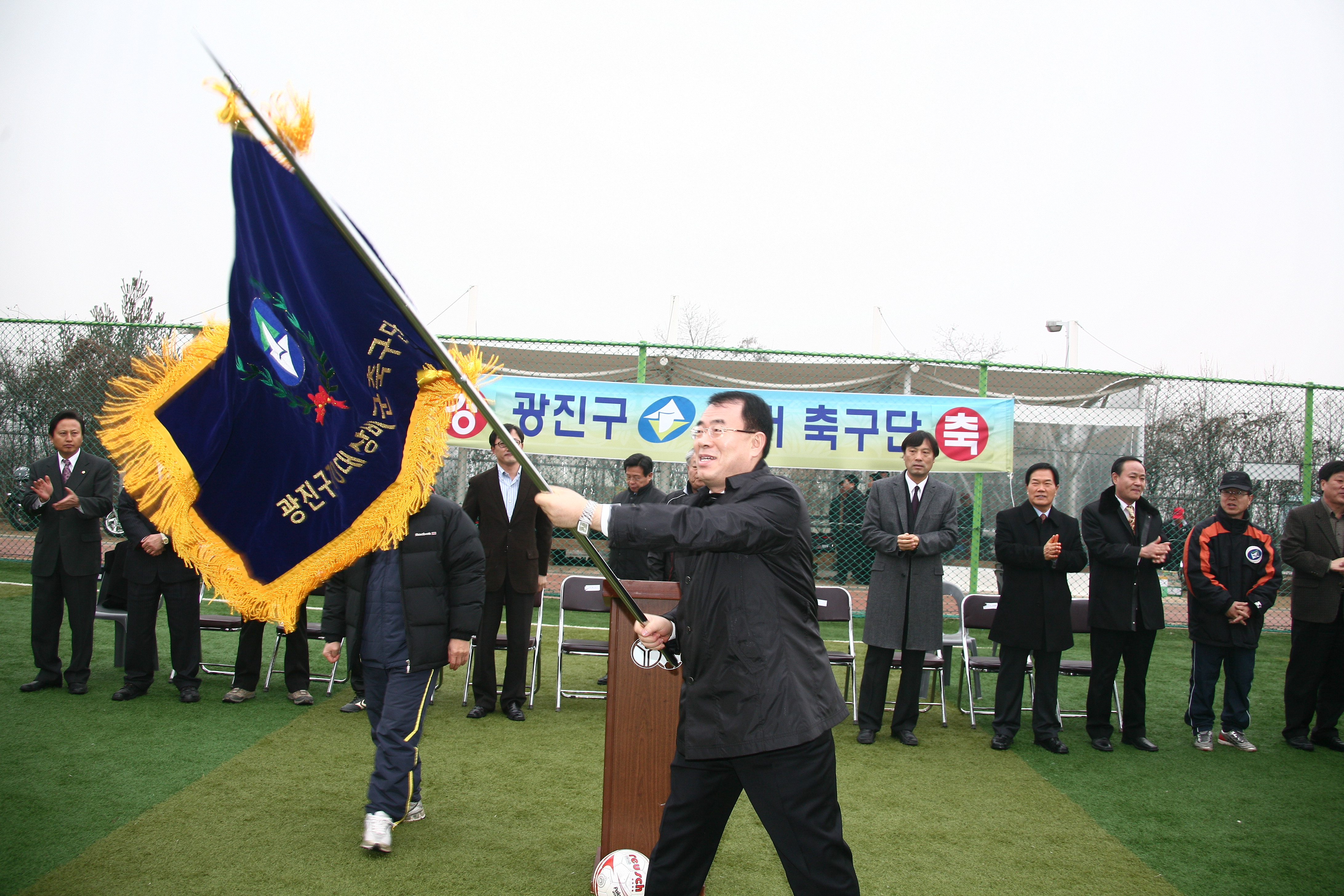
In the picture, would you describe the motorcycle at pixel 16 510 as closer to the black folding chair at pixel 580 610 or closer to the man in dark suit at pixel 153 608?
the man in dark suit at pixel 153 608

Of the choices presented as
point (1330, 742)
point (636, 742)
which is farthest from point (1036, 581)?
point (636, 742)

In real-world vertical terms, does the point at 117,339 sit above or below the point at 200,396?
above

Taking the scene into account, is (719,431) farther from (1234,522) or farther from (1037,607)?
(1234,522)

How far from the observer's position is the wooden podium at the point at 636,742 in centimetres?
347

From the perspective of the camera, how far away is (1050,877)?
3910 mm

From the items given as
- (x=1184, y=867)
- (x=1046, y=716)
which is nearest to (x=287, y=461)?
(x=1184, y=867)

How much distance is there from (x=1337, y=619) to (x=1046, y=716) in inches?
94.2

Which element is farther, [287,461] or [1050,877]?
[1050,877]

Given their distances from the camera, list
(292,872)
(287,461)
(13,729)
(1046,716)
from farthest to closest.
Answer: (1046,716)
(13,729)
(292,872)
(287,461)

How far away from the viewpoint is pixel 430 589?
4121 millimetres

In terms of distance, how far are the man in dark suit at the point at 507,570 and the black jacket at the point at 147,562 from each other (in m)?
2.20

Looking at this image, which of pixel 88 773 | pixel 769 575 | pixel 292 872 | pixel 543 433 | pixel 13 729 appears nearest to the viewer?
pixel 769 575

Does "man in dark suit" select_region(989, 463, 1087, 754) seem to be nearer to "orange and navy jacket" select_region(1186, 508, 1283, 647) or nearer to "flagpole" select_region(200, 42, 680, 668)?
Answer: "orange and navy jacket" select_region(1186, 508, 1283, 647)

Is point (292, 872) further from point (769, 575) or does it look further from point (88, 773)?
point (769, 575)
